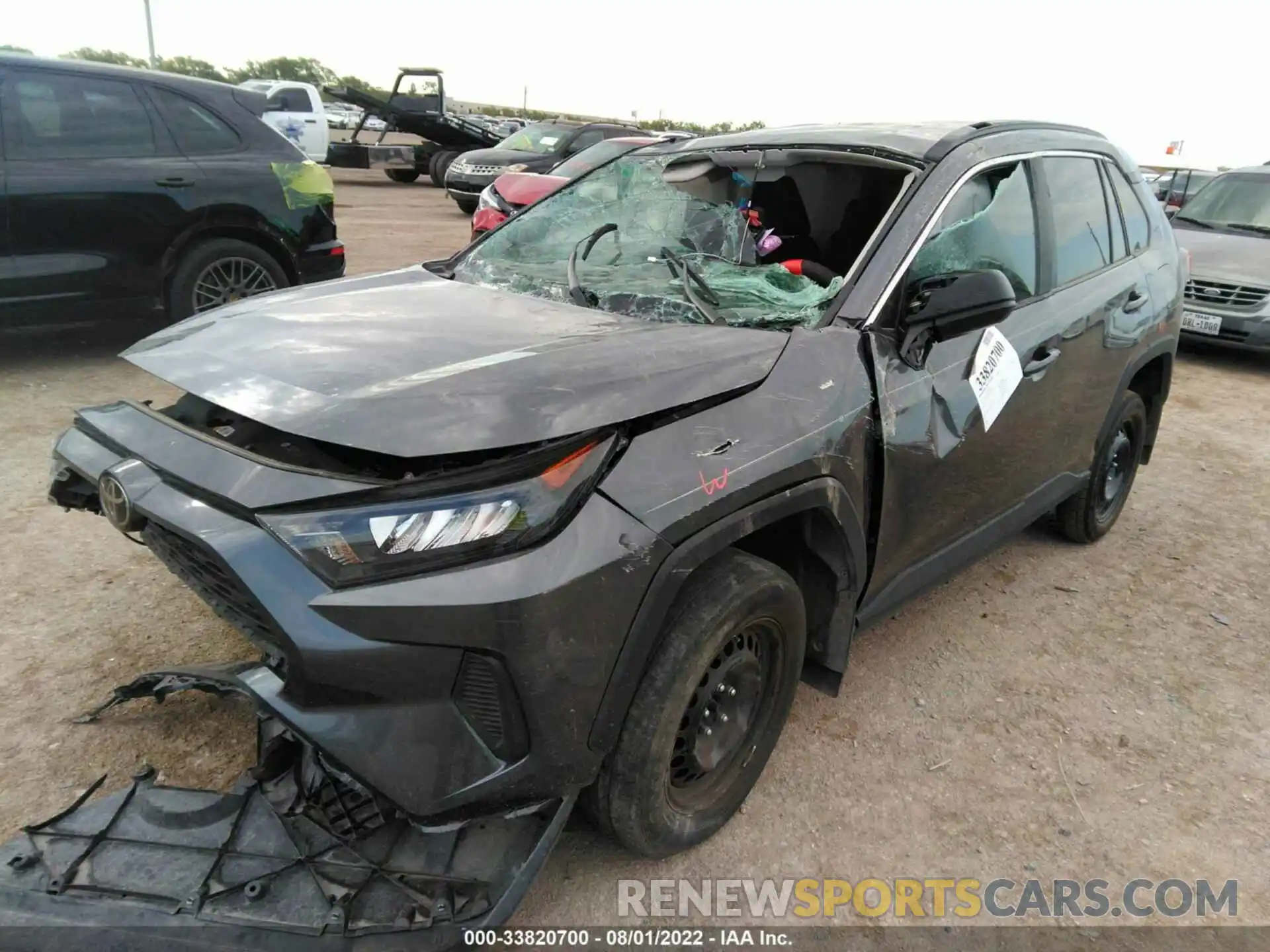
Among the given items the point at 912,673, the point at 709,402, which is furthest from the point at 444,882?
the point at 912,673

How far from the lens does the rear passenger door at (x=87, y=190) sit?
16.7 ft

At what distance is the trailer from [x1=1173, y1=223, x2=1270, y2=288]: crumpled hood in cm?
1526

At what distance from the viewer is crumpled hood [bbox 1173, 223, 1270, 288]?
7.92 m

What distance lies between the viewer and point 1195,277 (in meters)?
8.13

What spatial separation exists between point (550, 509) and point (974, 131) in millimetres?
2152

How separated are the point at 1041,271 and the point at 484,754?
2.62 m

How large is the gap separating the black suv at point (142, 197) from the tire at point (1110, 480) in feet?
16.9

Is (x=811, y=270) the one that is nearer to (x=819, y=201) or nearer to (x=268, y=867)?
(x=819, y=201)

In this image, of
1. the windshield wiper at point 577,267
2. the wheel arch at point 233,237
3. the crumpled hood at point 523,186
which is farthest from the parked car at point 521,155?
the windshield wiper at point 577,267

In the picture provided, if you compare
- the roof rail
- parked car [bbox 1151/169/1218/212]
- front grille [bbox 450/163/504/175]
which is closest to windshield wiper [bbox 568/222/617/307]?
the roof rail

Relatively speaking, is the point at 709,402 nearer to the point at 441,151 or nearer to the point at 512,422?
the point at 512,422

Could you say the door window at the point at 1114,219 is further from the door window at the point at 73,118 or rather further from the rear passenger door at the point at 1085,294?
the door window at the point at 73,118

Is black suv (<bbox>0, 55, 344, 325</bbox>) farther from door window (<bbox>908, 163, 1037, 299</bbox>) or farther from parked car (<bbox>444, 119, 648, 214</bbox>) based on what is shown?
parked car (<bbox>444, 119, 648, 214</bbox>)

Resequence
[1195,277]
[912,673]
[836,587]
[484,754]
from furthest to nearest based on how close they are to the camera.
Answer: [1195,277] < [912,673] < [836,587] < [484,754]
